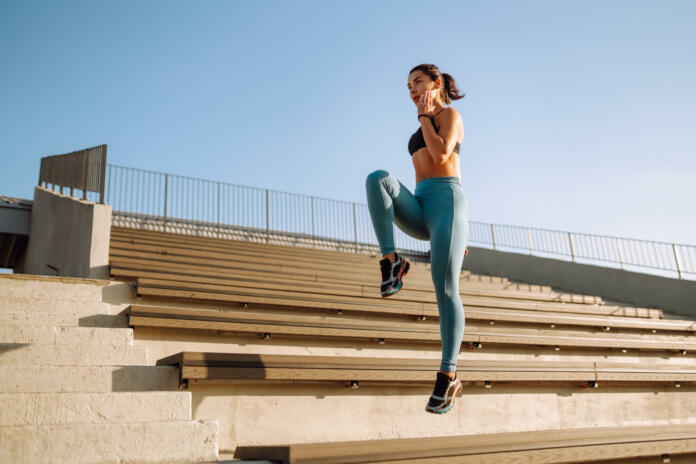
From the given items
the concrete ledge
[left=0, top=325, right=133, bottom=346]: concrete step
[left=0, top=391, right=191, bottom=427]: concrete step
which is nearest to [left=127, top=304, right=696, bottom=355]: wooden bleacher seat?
[left=0, top=325, right=133, bottom=346]: concrete step

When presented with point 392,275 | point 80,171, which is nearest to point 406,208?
point 392,275

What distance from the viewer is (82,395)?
2051mm

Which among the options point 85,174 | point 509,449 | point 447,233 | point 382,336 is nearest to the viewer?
point 509,449

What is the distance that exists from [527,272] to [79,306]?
Answer: 10124mm

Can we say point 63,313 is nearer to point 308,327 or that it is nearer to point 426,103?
point 308,327

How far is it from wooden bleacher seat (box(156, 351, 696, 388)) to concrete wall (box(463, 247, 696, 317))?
6145 mm

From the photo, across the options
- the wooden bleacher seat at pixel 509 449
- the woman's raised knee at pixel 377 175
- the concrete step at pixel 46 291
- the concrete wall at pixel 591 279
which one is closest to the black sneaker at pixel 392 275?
the woman's raised knee at pixel 377 175

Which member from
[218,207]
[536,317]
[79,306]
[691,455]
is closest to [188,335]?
[79,306]

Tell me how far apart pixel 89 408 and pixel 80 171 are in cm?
482

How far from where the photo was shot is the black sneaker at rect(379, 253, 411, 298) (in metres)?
2.21

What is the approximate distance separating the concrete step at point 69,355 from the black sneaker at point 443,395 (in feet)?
4.94

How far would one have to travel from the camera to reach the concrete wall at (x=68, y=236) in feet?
15.5

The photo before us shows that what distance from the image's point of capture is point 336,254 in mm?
9117

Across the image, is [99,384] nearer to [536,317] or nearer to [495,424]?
[495,424]
